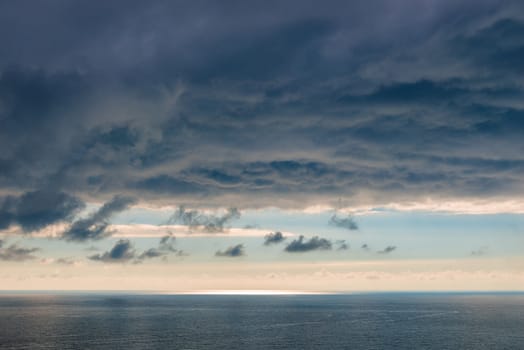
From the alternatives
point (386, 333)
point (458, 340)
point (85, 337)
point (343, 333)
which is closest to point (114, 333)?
point (85, 337)

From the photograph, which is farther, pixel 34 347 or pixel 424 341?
pixel 424 341

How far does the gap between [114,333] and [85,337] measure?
1486 centimetres

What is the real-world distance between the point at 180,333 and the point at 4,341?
202 ft

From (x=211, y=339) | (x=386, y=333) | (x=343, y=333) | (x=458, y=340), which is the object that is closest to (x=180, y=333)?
(x=211, y=339)

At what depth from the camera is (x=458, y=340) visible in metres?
168

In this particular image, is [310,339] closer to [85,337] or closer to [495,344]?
[495,344]

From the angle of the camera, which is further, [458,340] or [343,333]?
[343,333]

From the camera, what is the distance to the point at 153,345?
15362 cm

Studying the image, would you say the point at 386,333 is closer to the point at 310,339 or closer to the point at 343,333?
the point at 343,333

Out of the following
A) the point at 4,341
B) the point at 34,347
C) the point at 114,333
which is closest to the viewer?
the point at 34,347

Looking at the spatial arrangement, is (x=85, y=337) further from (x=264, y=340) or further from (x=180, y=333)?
(x=264, y=340)

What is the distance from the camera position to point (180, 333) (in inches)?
7402

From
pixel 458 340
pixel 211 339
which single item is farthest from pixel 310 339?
pixel 458 340

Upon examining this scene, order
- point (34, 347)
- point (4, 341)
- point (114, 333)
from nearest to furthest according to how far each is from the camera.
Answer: point (34, 347) → point (4, 341) → point (114, 333)
